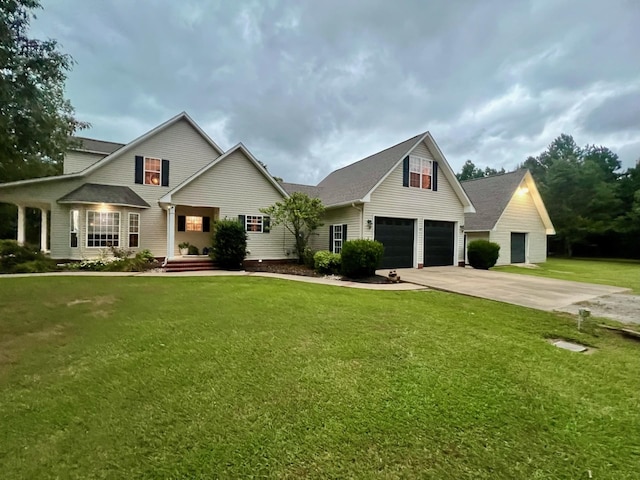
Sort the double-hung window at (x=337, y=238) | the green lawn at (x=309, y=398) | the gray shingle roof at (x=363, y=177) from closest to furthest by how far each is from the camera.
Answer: the green lawn at (x=309, y=398) → the gray shingle roof at (x=363, y=177) → the double-hung window at (x=337, y=238)

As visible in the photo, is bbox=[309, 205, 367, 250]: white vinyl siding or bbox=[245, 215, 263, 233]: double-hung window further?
bbox=[245, 215, 263, 233]: double-hung window

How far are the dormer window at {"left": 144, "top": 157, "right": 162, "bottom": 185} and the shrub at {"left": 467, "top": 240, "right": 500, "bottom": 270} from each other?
55.9 feet

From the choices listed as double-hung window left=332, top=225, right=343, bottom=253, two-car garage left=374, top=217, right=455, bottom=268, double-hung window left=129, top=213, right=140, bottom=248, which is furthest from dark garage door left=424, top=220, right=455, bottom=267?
double-hung window left=129, top=213, right=140, bottom=248

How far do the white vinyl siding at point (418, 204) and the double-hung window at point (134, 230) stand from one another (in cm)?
1083

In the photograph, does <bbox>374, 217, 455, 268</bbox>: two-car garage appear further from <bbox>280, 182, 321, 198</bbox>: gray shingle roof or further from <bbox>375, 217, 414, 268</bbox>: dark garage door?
<bbox>280, 182, 321, 198</bbox>: gray shingle roof

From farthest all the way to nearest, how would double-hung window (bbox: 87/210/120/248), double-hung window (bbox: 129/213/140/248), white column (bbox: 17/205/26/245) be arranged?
white column (bbox: 17/205/26/245) → double-hung window (bbox: 129/213/140/248) → double-hung window (bbox: 87/210/120/248)

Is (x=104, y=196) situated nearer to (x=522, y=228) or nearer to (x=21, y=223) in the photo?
(x=21, y=223)

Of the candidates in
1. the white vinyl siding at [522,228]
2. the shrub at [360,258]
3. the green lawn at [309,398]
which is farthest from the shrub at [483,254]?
the green lawn at [309,398]

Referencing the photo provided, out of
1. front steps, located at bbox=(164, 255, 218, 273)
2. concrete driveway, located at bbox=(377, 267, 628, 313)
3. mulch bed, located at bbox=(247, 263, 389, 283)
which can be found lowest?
concrete driveway, located at bbox=(377, 267, 628, 313)

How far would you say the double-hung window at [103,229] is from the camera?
44.5 ft

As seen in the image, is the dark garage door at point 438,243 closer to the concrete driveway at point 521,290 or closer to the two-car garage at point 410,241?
the two-car garage at point 410,241

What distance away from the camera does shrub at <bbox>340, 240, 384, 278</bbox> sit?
1178 cm

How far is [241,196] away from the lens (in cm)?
1559

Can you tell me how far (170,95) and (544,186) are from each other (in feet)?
118
